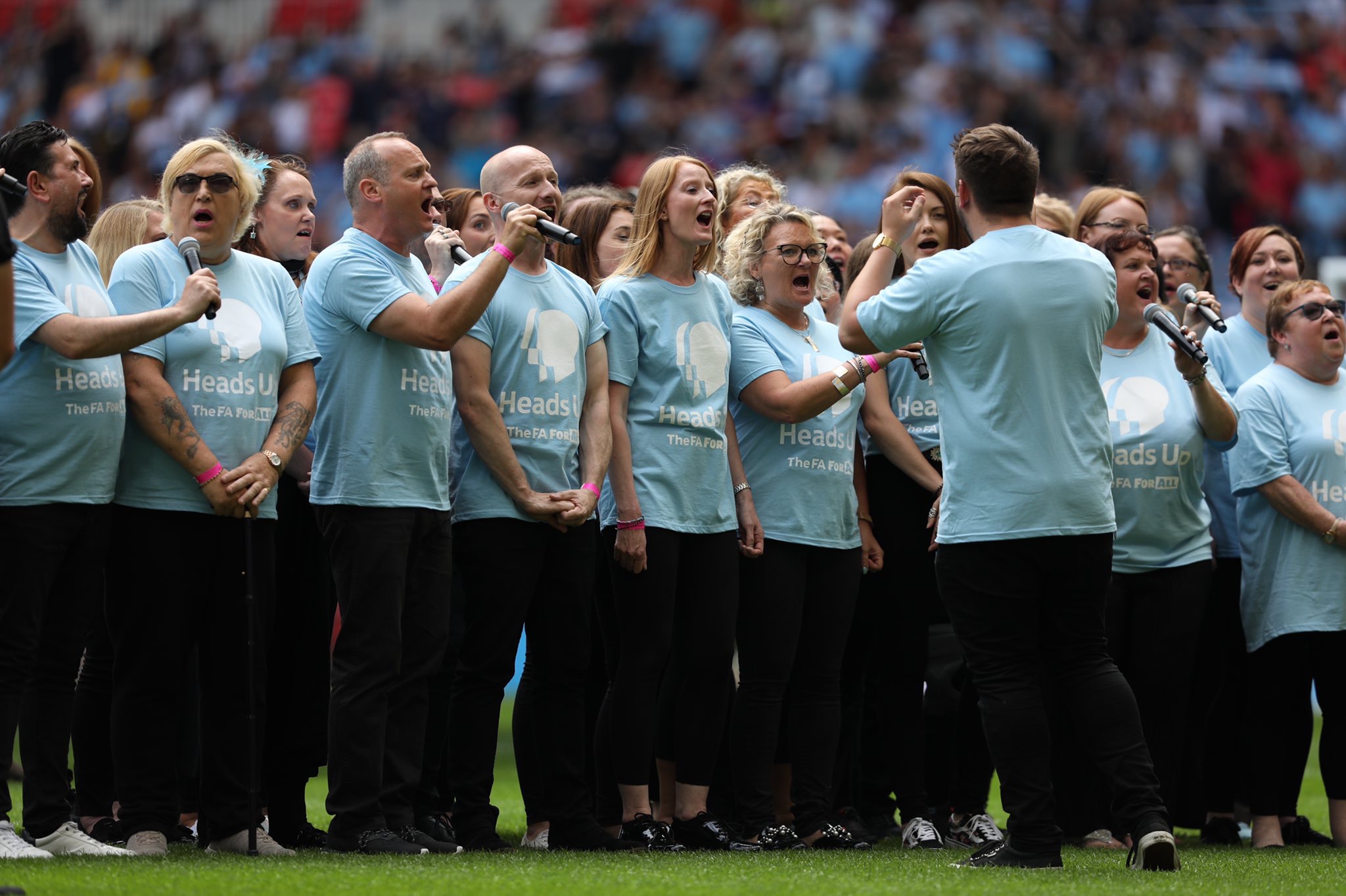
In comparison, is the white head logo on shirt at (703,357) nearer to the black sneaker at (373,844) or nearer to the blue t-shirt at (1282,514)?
the black sneaker at (373,844)

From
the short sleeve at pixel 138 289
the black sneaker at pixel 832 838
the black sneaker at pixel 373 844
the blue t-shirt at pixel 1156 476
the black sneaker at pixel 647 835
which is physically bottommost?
the black sneaker at pixel 832 838

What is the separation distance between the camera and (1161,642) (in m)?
5.91

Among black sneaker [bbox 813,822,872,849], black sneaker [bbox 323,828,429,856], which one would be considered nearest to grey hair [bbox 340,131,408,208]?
black sneaker [bbox 323,828,429,856]

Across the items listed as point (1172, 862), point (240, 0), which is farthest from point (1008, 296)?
point (240, 0)

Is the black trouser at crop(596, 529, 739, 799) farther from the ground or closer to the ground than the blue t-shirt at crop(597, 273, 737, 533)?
closer to the ground

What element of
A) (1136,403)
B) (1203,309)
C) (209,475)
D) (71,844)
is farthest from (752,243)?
(71,844)

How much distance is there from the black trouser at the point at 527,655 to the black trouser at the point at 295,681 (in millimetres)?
471

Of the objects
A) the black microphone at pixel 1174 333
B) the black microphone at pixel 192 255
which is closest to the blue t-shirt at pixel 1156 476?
the black microphone at pixel 1174 333

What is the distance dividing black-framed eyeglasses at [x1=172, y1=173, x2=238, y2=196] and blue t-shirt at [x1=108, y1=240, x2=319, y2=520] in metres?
0.19

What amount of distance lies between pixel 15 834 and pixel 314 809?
2.34 meters

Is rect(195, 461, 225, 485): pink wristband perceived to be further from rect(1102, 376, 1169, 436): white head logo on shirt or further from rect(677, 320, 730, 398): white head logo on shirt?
rect(1102, 376, 1169, 436): white head logo on shirt

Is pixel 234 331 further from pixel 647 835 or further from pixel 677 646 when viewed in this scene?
pixel 647 835

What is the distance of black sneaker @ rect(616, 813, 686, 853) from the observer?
5.43 meters

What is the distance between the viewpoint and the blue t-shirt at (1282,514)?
242 inches
